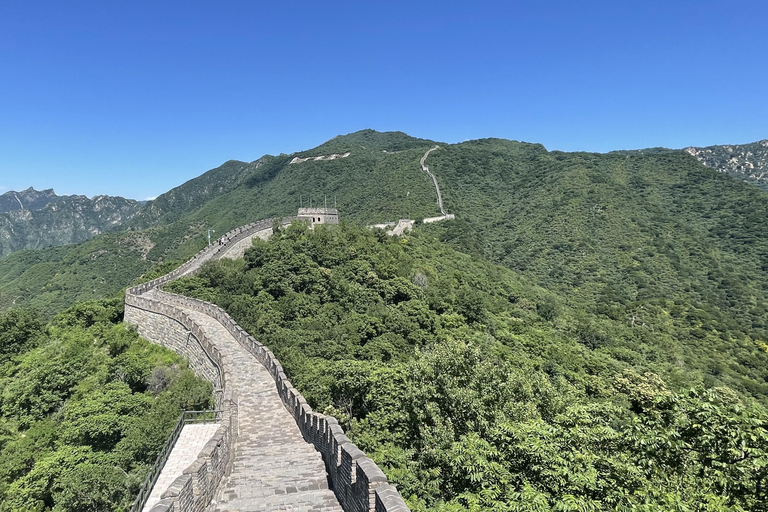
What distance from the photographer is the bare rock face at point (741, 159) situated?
153375 mm

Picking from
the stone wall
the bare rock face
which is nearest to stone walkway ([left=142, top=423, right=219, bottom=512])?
the stone wall

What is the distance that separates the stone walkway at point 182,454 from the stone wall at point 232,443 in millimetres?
940

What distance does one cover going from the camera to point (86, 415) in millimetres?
15914

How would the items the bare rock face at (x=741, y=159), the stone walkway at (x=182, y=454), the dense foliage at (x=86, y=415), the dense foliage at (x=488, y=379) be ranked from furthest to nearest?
the bare rock face at (x=741, y=159)
the dense foliage at (x=86, y=415)
the stone walkway at (x=182, y=454)
the dense foliage at (x=488, y=379)

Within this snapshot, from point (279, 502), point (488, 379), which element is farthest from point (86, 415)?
point (488, 379)

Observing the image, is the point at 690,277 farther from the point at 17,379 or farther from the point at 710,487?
the point at 17,379

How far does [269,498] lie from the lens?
823 centimetres

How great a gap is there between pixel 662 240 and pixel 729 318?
68.0 ft

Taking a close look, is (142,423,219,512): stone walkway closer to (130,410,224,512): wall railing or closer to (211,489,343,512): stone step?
(130,410,224,512): wall railing

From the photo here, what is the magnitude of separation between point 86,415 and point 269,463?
1018 centimetres

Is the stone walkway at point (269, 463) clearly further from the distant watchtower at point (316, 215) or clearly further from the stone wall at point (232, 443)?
the distant watchtower at point (316, 215)

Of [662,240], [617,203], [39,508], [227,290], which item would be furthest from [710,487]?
[617,203]

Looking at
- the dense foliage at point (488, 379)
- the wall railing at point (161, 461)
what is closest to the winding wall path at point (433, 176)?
the dense foliage at point (488, 379)

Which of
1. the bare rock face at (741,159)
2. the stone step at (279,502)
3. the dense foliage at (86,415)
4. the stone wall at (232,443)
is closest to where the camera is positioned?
the stone wall at (232,443)
